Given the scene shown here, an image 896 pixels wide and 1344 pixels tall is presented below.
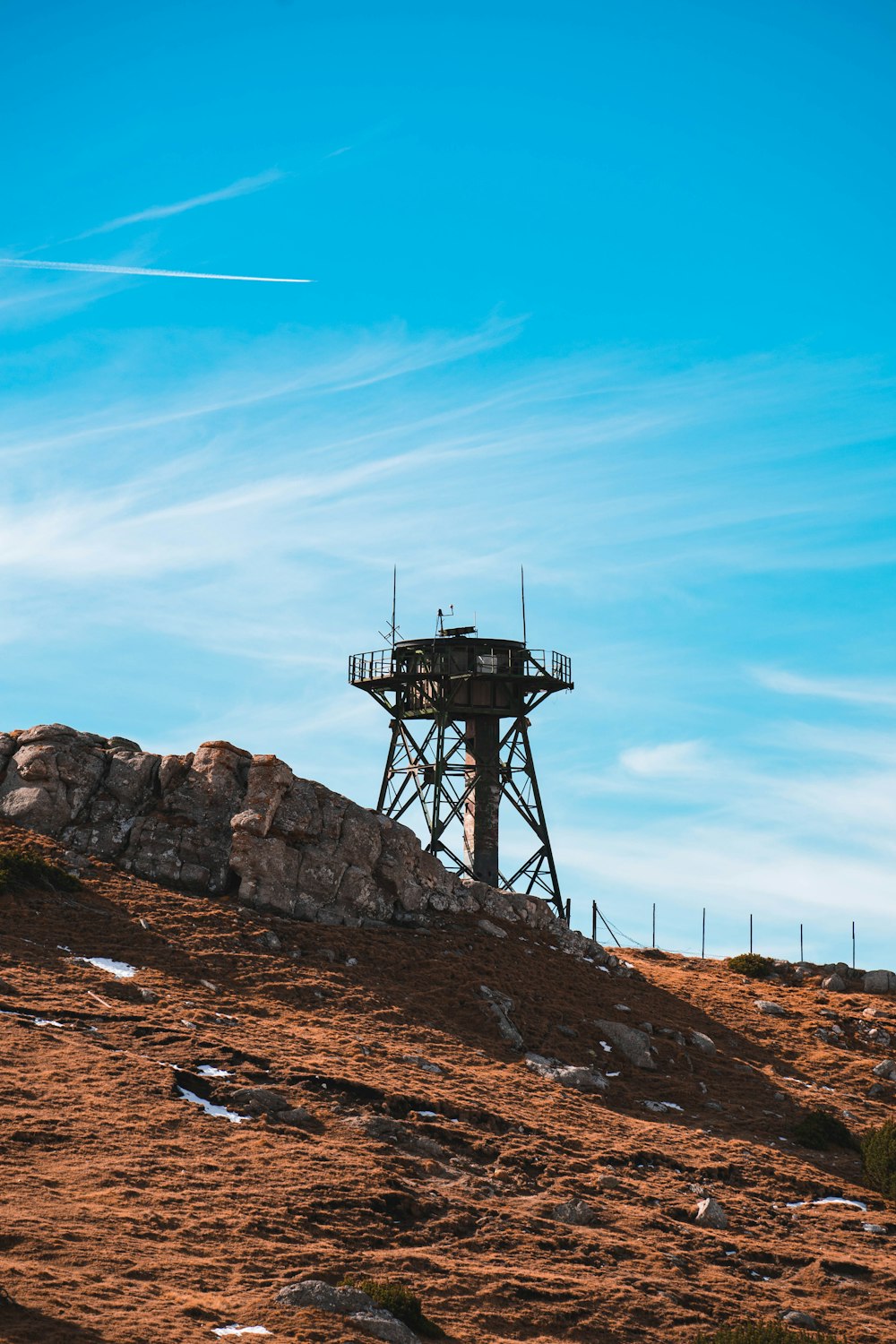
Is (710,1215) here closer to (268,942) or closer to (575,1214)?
(575,1214)

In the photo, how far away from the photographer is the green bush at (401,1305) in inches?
797

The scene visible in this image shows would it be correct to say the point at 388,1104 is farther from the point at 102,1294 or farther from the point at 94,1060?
the point at 102,1294

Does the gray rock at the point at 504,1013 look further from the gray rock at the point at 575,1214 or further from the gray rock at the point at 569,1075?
the gray rock at the point at 575,1214

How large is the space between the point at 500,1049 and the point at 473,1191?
10.5 m

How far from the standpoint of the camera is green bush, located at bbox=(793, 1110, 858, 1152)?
35.5 m

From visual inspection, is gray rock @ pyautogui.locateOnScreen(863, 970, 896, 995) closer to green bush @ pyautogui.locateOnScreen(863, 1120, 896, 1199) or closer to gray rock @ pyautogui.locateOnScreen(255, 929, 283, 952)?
green bush @ pyautogui.locateOnScreen(863, 1120, 896, 1199)

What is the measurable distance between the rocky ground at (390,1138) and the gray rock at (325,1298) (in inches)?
7.9

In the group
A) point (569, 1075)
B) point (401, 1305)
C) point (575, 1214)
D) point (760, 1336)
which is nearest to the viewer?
point (401, 1305)

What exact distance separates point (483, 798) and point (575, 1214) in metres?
32.5

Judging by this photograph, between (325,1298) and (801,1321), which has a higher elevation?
(325,1298)

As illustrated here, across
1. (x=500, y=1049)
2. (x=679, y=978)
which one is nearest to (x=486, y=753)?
(x=679, y=978)

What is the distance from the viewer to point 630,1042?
40062 millimetres

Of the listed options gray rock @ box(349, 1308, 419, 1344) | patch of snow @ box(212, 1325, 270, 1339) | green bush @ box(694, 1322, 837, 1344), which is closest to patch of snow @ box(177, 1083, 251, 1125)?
gray rock @ box(349, 1308, 419, 1344)

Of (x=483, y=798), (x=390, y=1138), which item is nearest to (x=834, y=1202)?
(x=390, y=1138)
